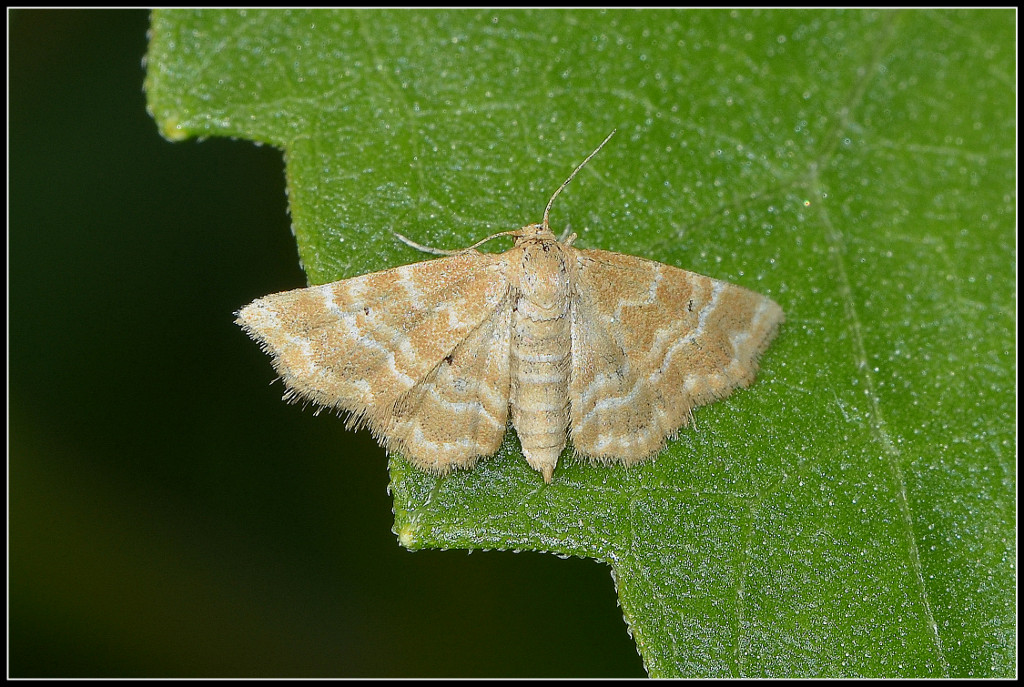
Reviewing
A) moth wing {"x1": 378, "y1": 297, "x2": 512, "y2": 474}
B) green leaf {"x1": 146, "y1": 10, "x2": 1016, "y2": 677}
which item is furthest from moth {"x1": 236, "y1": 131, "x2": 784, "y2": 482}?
green leaf {"x1": 146, "y1": 10, "x2": 1016, "y2": 677}

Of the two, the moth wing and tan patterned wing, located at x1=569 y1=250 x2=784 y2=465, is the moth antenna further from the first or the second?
the moth wing

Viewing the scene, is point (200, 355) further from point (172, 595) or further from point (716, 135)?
point (716, 135)

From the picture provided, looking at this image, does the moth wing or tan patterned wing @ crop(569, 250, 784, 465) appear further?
tan patterned wing @ crop(569, 250, 784, 465)

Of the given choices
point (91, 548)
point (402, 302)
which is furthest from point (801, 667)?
point (91, 548)

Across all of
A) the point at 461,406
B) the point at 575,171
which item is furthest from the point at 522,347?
the point at 575,171

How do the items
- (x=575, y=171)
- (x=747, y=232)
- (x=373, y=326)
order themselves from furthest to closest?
(x=747, y=232), (x=575, y=171), (x=373, y=326)

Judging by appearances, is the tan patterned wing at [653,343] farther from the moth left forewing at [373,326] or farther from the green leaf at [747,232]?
the moth left forewing at [373,326]

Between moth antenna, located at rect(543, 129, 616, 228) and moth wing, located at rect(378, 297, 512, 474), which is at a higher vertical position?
moth antenna, located at rect(543, 129, 616, 228)

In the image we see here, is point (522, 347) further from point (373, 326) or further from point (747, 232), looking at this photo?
point (747, 232)
